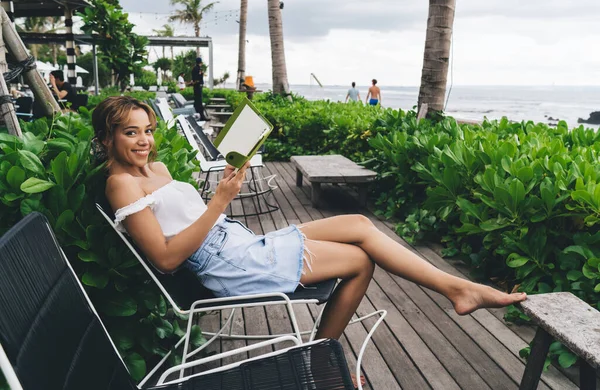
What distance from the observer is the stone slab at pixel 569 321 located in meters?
1.60

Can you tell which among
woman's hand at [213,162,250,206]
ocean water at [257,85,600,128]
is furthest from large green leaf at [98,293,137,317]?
ocean water at [257,85,600,128]

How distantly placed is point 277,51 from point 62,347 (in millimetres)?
11449

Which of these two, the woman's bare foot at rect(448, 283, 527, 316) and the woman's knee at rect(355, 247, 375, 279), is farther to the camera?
the woman's knee at rect(355, 247, 375, 279)

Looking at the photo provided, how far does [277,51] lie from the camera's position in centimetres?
1196

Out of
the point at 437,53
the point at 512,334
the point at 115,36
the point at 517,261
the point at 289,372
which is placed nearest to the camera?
the point at 289,372

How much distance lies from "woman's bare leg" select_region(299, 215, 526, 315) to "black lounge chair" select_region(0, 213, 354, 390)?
67 cm

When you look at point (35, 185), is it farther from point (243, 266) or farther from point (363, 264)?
point (363, 264)

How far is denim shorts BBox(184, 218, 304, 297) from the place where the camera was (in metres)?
2.06

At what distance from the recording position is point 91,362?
1316 mm

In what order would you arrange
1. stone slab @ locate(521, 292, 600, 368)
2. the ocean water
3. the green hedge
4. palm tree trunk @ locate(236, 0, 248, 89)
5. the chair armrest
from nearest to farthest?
the chair armrest → stone slab @ locate(521, 292, 600, 368) → the green hedge → palm tree trunk @ locate(236, 0, 248, 89) → the ocean water

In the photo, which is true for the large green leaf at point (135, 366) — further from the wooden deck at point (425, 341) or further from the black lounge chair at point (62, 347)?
the black lounge chair at point (62, 347)

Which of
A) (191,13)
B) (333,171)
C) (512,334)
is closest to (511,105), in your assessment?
(191,13)

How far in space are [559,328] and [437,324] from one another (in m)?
1.35

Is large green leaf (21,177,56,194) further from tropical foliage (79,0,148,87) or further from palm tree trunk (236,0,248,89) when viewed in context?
palm tree trunk (236,0,248,89)
